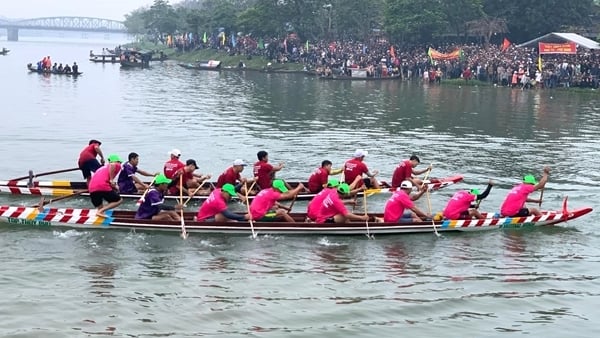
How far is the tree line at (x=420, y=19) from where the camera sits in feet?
229

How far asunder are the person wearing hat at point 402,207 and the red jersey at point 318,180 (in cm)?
331

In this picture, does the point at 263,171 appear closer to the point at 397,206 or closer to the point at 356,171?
the point at 356,171

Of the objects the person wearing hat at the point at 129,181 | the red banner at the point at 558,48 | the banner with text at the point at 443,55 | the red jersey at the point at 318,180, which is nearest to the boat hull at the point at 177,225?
the person wearing hat at the point at 129,181

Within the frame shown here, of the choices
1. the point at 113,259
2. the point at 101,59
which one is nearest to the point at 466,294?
the point at 113,259

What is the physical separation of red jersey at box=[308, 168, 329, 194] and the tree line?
5302cm

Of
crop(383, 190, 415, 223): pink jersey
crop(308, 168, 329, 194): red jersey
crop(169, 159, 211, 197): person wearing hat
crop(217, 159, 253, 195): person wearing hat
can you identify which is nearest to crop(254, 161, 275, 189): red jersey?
crop(217, 159, 253, 195): person wearing hat

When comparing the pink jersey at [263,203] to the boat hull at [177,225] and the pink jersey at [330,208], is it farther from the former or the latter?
the pink jersey at [330,208]

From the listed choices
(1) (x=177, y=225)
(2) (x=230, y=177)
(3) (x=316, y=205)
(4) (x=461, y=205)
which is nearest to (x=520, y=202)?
(4) (x=461, y=205)

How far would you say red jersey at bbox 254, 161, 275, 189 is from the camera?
21203mm

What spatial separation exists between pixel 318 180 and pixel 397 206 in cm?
383

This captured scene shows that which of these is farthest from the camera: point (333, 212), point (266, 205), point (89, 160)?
point (89, 160)

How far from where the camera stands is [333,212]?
1802 cm

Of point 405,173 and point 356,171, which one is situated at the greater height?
point 356,171

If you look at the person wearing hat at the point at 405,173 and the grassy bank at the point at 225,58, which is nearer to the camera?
the person wearing hat at the point at 405,173
